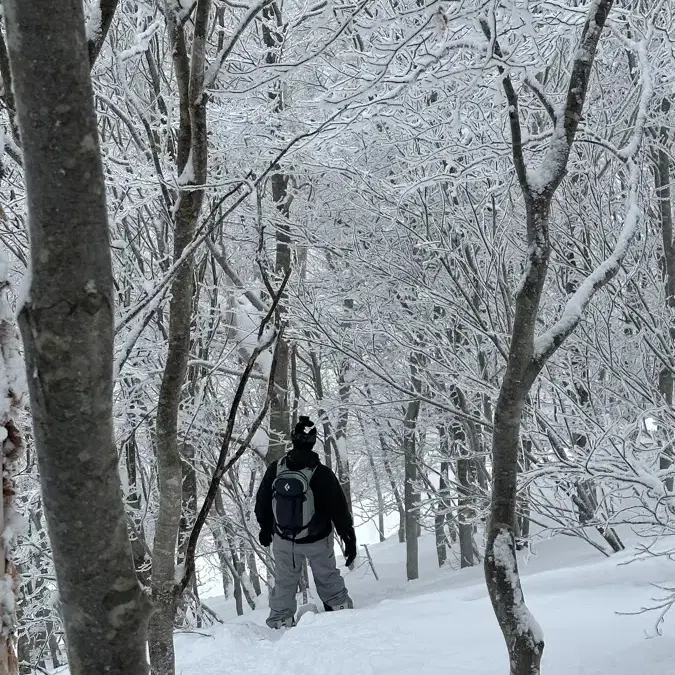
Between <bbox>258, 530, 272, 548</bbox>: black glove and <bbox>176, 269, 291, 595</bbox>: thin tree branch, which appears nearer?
<bbox>176, 269, 291, 595</bbox>: thin tree branch

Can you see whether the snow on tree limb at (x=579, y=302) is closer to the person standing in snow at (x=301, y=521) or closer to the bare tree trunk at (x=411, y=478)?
the person standing in snow at (x=301, y=521)

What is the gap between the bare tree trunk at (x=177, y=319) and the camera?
1.85m

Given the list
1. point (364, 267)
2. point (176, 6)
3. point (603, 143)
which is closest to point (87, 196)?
point (176, 6)

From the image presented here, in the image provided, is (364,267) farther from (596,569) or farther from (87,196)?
(87,196)

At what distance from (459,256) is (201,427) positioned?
4254 millimetres

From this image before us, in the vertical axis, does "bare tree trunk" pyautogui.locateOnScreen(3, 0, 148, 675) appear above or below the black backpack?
above

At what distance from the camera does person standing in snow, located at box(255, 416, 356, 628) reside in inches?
210

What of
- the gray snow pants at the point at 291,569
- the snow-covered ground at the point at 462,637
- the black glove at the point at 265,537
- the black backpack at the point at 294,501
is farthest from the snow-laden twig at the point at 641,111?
the black glove at the point at 265,537

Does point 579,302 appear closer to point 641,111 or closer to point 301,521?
point 641,111

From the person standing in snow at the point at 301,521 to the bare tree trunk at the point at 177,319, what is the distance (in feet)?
10.2

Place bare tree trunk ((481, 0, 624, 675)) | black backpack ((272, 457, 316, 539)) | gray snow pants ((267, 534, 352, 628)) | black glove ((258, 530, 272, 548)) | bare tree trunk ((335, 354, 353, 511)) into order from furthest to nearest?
bare tree trunk ((335, 354, 353, 511))
black glove ((258, 530, 272, 548))
gray snow pants ((267, 534, 352, 628))
black backpack ((272, 457, 316, 539))
bare tree trunk ((481, 0, 624, 675))

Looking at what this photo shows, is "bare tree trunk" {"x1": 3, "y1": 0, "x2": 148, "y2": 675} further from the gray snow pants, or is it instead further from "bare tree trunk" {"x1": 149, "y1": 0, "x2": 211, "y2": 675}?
the gray snow pants

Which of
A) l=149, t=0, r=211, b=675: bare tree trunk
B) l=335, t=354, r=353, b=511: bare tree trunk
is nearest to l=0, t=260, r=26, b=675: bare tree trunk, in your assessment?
l=149, t=0, r=211, b=675: bare tree trunk

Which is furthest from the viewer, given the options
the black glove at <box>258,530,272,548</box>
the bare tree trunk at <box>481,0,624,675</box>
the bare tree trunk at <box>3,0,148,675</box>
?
the black glove at <box>258,530,272,548</box>
